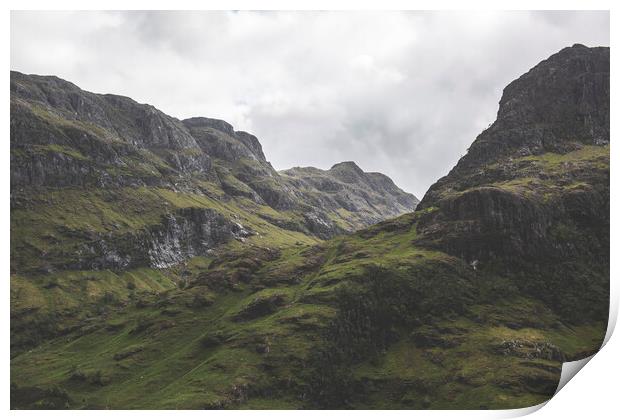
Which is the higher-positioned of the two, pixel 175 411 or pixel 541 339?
pixel 541 339

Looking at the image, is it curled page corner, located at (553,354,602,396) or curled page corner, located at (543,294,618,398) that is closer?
curled page corner, located at (543,294,618,398)

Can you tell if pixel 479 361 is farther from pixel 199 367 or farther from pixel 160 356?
pixel 160 356

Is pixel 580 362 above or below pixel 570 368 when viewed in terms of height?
above

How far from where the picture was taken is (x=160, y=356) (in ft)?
635

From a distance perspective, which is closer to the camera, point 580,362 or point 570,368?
point 580,362

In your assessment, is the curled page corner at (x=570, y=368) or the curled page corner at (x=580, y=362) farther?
the curled page corner at (x=570, y=368)

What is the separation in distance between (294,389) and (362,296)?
48147 millimetres

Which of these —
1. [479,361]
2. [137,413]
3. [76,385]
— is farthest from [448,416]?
[76,385]
